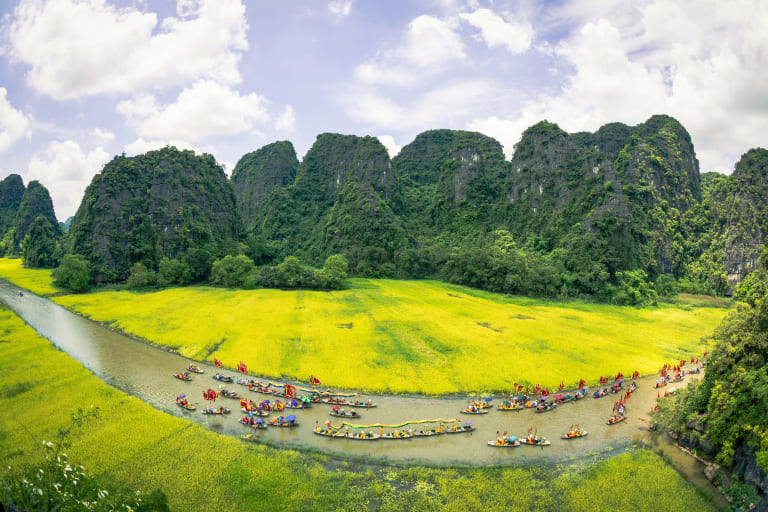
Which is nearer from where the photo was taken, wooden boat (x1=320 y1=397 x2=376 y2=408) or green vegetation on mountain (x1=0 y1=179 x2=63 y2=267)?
wooden boat (x1=320 y1=397 x2=376 y2=408)

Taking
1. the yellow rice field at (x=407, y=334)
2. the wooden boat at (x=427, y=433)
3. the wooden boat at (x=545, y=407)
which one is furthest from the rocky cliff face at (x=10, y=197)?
the wooden boat at (x=545, y=407)

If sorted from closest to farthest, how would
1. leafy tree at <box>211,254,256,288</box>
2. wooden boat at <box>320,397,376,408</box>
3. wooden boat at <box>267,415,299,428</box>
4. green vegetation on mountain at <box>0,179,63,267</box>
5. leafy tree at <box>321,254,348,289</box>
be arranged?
wooden boat at <box>267,415,299,428</box>, wooden boat at <box>320,397,376,408</box>, leafy tree at <box>321,254,348,289</box>, leafy tree at <box>211,254,256,288</box>, green vegetation on mountain at <box>0,179,63,267</box>

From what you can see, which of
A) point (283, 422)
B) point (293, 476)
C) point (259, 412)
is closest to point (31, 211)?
point (259, 412)

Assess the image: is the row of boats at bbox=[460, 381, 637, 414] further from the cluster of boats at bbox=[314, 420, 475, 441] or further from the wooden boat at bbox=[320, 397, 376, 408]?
the wooden boat at bbox=[320, 397, 376, 408]

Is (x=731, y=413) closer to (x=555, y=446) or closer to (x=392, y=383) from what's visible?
(x=555, y=446)

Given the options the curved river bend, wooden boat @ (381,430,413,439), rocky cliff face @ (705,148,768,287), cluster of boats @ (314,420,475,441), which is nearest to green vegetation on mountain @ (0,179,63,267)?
the curved river bend

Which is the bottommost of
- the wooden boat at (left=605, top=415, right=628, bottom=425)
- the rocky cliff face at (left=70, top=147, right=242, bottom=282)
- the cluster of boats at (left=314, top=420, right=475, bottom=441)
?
the cluster of boats at (left=314, top=420, right=475, bottom=441)
